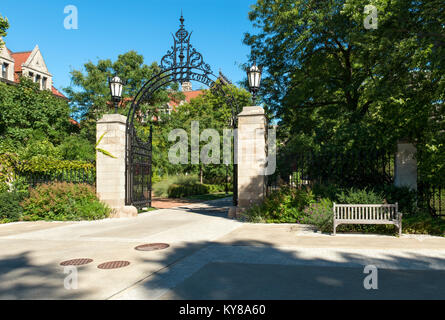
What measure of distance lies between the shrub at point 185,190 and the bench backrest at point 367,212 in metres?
19.3

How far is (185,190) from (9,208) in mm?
16944

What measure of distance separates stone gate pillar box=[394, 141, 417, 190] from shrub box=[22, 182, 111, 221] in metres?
10.7

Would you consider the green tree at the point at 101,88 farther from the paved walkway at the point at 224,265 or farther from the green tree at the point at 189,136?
the paved walkway at the point at 224,265

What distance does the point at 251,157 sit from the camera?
12.5m

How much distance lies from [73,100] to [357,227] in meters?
33.0

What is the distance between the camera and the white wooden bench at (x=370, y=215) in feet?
28.0

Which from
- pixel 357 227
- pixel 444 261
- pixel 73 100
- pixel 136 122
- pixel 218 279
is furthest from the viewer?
pixel 136 122

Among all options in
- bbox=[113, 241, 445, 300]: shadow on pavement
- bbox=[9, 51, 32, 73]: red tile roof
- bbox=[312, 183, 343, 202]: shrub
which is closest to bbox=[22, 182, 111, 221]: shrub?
bbox=[113, 241, 445, 300]: shadow on pavement

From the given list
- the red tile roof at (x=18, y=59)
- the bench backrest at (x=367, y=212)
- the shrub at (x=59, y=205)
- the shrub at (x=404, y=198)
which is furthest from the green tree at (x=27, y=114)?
the shrub at (x=404, y=198)

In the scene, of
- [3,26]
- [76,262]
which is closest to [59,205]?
[76,262]

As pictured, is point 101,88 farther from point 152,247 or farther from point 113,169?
point 152,247

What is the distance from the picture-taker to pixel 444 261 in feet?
19.9
